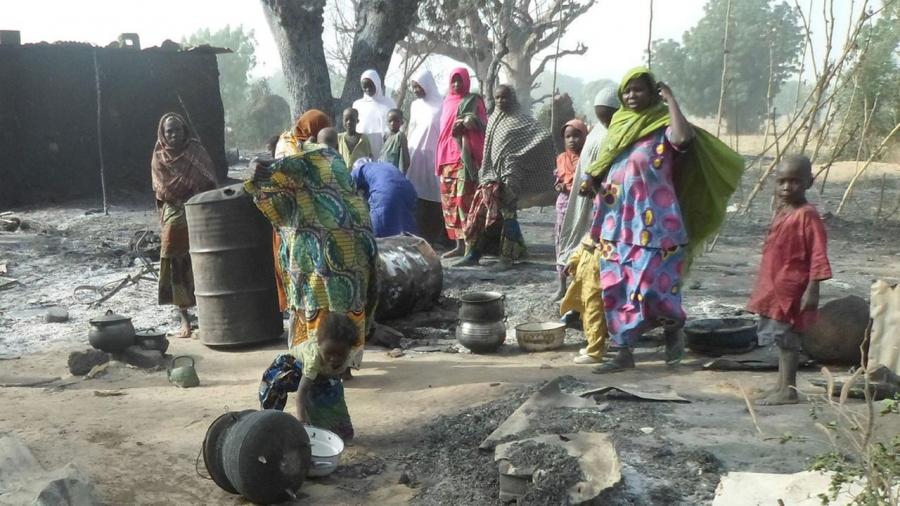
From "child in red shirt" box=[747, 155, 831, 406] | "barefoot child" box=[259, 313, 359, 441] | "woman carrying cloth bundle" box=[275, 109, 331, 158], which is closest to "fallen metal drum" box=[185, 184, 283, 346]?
"woman carrying cloth bundle" box=[275, 109, 331, 158]

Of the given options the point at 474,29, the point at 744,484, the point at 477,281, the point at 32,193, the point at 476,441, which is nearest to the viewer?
the point at 744,484

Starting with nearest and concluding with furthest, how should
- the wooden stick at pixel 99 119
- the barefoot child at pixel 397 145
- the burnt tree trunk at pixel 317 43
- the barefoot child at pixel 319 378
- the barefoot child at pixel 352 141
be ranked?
the barefoot child at pixel 319 378 → the barefoot child at pixel 352 141 → the barefoot child at pixel 397 145 → the burnt tree trunk at pixel 317 43 → the wooden stick at pixel 99 119

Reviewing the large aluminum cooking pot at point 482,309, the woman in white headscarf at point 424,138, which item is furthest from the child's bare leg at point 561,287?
the woman in white headscarf at point 424,138

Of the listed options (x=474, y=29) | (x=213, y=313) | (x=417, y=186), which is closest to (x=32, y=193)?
(x=417, y=186)

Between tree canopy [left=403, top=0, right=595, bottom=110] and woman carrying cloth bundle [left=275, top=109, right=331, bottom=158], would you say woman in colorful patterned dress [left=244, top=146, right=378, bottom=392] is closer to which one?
woman carrying cloth bundle [left=275, top=109, right=331, bottom=158]

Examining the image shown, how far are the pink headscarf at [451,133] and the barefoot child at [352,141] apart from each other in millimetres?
759

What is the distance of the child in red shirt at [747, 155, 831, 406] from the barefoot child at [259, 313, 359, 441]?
6.51ft

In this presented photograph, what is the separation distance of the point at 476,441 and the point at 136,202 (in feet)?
33.7

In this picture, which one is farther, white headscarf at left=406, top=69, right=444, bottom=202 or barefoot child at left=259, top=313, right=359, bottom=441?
white headscarf at left=406, top=69, right=444, bottom=202

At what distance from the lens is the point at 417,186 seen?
374 inches

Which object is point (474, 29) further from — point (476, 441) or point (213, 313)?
point (476, 441)

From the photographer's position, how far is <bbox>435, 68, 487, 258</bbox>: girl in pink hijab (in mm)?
8594

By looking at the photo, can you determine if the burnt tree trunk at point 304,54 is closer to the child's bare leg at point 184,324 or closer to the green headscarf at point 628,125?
the child's bare leg at point 184,324

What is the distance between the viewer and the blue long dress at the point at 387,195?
22.9 feet
